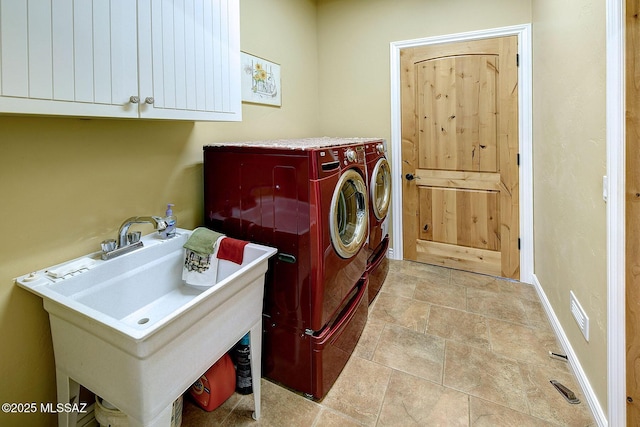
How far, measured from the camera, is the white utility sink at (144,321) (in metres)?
0.92

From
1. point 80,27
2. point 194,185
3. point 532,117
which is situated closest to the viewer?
point 80,27

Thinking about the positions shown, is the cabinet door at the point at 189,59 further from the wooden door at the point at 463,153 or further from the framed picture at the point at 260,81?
the wooden door at the point at 463,153

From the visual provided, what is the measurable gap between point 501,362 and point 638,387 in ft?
2.19

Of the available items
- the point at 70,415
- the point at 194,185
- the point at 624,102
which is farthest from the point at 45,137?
the point at 624,102

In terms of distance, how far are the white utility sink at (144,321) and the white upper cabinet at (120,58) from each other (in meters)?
0.62

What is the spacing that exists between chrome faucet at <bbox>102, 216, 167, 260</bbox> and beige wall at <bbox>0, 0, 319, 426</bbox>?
0.10 metres

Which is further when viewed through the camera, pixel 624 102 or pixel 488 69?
pixel 488 69

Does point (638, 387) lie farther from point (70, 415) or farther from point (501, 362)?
point (70, 415)

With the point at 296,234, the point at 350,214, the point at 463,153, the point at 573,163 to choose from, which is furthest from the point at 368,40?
the point at 296,234

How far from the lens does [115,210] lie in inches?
58.2

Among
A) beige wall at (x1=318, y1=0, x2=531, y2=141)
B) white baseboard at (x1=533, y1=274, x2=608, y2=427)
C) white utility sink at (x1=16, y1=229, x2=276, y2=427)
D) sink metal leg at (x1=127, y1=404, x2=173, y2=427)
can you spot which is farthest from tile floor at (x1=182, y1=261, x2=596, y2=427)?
beige wall at (x1=318, y1=0, x2=531, y2=141)

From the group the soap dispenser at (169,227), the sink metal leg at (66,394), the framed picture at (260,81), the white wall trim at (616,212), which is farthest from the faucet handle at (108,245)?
the white wall trim at (616,212)

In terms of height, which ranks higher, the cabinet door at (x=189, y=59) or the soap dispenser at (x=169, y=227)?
the cabinet door at (x=189, y=59)

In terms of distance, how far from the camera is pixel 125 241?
4.66ft
